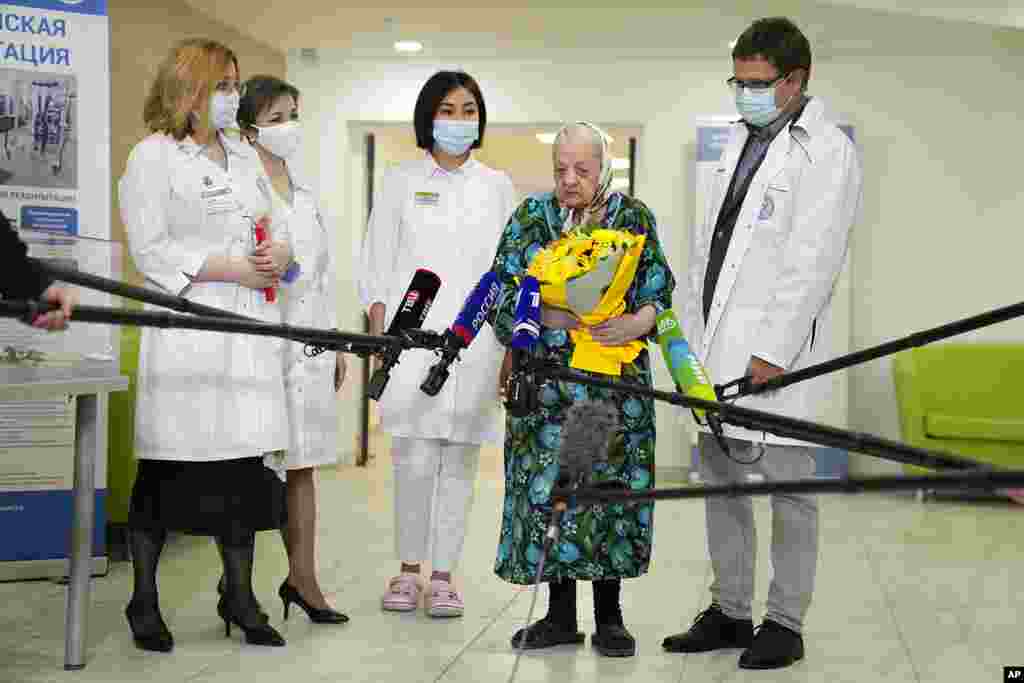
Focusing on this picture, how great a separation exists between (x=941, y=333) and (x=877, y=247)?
751 centimetres

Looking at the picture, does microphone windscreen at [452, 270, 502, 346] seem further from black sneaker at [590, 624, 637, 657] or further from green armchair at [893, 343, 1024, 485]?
green armchair at [893, 343, 1024, 485]

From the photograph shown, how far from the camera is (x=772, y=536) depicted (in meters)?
4.03

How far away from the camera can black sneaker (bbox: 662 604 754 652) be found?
410 cm

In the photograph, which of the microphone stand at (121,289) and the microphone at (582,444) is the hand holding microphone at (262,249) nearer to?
the microphone stand at (121,289)

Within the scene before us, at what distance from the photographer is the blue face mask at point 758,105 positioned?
3979 millimetres

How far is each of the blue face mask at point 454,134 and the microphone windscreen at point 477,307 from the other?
4.05 feet

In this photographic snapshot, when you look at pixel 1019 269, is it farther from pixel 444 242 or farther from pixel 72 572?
pixel 72 572

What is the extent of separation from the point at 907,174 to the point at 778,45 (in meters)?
5.87

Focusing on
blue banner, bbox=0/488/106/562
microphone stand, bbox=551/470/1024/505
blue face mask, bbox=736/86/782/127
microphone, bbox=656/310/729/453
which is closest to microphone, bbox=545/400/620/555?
microphone stand, bbox=551/470/1024/505

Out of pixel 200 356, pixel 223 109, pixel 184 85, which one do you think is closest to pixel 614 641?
pixel 200 356

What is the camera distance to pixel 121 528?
573 cm

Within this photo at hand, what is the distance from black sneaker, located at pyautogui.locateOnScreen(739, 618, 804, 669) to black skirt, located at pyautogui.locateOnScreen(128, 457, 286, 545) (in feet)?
4.90

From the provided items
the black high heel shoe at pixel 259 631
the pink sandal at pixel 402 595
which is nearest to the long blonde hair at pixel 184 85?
the black high heel shoe at pixel 259 631

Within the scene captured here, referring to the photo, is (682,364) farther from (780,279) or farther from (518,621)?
(518,621)
